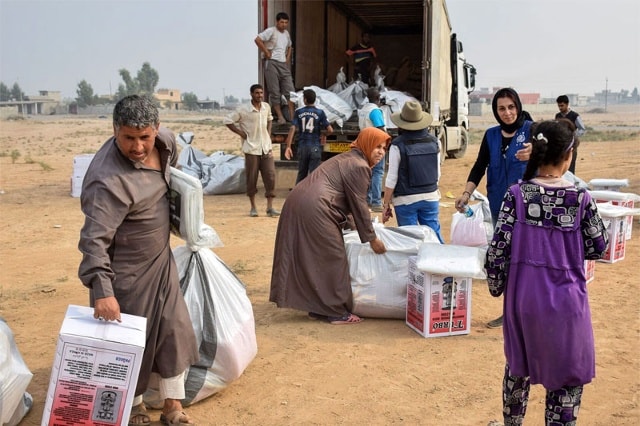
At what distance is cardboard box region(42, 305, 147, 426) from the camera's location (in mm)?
2742

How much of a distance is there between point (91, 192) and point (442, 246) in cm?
242

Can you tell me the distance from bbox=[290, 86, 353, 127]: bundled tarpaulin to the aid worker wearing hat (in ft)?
14.8

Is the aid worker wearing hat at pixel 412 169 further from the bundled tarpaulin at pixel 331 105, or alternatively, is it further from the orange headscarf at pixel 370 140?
the bundled tarpaulin at pixel 331 105

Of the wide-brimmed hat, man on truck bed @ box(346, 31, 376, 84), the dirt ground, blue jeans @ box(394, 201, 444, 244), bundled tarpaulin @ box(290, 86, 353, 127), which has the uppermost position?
man on truck bed @ box(346, 31, 376, 84)

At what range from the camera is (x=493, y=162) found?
454 cm

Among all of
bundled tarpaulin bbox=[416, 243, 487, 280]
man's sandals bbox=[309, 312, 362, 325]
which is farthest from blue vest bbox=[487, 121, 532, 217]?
man's sandals bbox=[309, 312, 362, 325]

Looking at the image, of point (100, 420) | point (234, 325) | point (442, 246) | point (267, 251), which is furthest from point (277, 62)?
point (100, 420)

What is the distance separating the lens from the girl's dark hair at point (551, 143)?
8.79ft

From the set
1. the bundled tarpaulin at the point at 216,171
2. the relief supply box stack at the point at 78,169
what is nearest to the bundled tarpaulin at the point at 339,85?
the bundled tarpaulin at the point at 216,171

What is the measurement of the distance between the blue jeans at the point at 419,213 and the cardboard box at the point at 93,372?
3.05m

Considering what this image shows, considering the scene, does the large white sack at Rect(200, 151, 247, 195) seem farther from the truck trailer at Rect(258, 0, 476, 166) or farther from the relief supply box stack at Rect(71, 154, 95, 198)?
the relief supply box stack at Rect(71, 154, 95, 198)

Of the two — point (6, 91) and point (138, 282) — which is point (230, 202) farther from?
point (6, 91)

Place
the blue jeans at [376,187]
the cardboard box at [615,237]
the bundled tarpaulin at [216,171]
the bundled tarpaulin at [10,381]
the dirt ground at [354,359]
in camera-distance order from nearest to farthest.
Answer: the bundled tarpaulin at [10,381], the dirt ground at [354,359], the cardboard box at [615,237], the blue jeans at [376,187], the bundled tarpaulin at [216,171]

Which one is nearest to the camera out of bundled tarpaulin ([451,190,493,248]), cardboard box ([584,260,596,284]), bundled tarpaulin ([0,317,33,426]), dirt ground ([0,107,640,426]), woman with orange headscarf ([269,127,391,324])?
bundled tarpaulin ([0,317,33,426])
